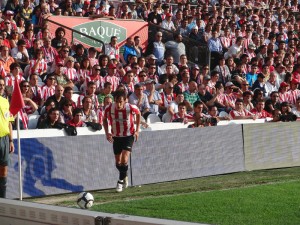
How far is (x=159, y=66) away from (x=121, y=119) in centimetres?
730

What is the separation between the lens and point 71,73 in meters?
19.1

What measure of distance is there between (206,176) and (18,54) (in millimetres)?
5019

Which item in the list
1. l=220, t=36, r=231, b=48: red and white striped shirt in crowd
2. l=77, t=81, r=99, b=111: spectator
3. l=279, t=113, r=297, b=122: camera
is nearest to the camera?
l=77, t=81, r=99, b=111: spectator

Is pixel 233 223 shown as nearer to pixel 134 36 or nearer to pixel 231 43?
pixel 134 36

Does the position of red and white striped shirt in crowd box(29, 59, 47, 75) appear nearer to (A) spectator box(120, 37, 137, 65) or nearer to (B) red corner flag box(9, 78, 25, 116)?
(A) spectator box(120, 37, 137, 65)

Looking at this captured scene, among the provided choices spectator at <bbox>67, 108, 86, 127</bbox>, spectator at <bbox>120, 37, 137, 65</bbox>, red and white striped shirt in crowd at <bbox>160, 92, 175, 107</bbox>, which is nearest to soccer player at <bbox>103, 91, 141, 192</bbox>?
spectator at <bbox>67, 108, 86, 127</bbox>

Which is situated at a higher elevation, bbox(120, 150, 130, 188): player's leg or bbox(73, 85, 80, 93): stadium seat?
bbox(73, 85, 80, 93): stadium seat

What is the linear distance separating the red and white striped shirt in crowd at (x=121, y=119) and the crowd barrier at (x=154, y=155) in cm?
63

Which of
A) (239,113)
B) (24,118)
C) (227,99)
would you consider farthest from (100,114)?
(227,99)

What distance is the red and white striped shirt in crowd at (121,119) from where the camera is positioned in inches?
608

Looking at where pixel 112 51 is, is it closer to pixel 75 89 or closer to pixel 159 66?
pixel 159 66

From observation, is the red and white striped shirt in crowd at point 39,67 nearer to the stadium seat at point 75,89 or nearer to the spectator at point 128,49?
the stadium seat at point 75,89

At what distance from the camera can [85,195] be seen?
11195 mm

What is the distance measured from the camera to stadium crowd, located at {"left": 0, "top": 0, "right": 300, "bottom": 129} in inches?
694
